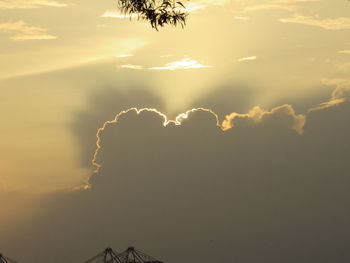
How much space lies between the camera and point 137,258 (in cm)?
17700

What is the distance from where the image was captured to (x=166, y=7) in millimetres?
32156

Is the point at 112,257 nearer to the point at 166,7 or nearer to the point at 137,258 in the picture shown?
the point at 137,258

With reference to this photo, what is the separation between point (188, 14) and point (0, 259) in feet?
503

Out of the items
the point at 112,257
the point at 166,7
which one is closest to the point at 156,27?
the point at 166,7

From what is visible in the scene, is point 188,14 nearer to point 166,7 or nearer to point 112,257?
point 166,7

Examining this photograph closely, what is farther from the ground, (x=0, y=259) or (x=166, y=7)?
(x=0, y=259)

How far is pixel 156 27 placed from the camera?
31.2 meters

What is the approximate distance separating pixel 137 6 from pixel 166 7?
1.31 metres

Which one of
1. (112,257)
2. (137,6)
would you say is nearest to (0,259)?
(112,257)

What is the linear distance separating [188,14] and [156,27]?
1.85 metres

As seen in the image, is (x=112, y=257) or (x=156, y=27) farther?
(x=112, y=257)

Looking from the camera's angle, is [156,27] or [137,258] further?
[137,258]

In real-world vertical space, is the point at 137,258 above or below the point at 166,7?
above

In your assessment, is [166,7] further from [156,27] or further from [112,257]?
[112,257]
